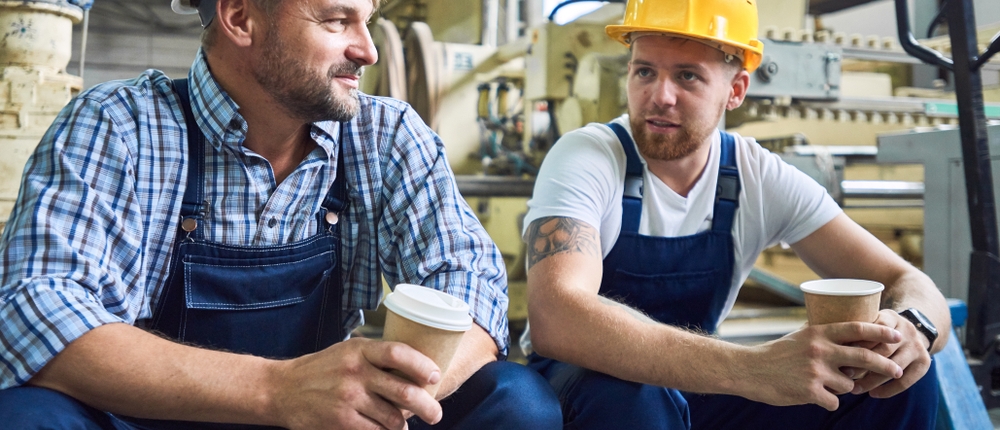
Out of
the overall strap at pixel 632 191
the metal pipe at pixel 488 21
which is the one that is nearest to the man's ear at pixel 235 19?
the overall strap at pixel 632 191

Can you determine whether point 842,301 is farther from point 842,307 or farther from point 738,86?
point 738,86

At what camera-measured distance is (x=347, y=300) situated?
1498 mm

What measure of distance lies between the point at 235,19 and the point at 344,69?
0.19 metres

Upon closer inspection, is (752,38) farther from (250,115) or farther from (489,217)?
(489,217)

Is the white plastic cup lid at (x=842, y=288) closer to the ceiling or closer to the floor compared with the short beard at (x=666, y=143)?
closer to the floor

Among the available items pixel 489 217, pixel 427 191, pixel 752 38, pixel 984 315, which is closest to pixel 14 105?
pixel 427 191

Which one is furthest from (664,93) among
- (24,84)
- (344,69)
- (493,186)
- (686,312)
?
(24,84)

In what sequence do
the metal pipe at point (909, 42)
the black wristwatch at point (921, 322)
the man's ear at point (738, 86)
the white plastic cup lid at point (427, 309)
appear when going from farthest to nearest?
the metal pipe at point (909, 42) → the man's ear at point (738, 86) → the black wristwatch at point (921, 322) → the white plastic cup lid at point (427, 309)

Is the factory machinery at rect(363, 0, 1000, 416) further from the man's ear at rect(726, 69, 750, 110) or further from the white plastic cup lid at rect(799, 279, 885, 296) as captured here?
the white plastic cup lid at rect(799, 279, 885, 296)

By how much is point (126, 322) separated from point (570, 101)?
2113 mm

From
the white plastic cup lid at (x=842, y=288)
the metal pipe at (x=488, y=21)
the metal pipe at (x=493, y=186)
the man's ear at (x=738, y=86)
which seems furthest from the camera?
the metal pipe at (x=488, y=21)

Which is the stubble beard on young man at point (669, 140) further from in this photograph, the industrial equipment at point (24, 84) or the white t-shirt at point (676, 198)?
the industrial equipment at point (24, 84)

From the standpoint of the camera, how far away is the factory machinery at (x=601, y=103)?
6.79 ft

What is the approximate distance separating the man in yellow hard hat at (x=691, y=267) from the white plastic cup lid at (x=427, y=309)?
49cm
